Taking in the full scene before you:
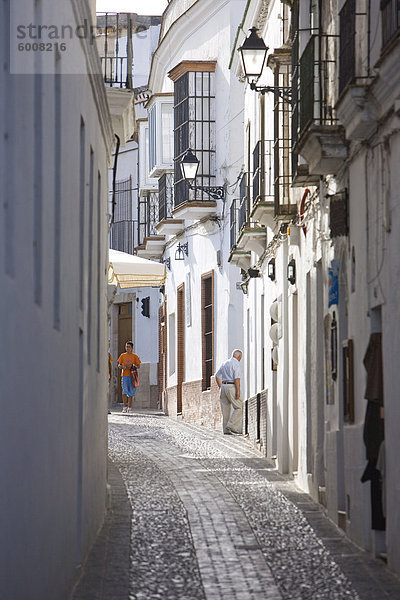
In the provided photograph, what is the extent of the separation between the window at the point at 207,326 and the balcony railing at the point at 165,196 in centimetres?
246

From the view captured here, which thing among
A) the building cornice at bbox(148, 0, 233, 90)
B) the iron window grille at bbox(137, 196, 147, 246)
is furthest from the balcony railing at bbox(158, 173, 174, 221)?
the iron window grille at bbox(137, 196, 147, 246)

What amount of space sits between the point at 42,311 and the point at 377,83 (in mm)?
3737

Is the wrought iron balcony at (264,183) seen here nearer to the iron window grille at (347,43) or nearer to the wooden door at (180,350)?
the iron window grille at (347,43)

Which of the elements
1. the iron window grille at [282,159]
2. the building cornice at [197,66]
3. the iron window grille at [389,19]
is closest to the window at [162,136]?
the building cornice at [197,66]

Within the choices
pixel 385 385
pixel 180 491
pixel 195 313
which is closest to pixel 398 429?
pixel 385 385

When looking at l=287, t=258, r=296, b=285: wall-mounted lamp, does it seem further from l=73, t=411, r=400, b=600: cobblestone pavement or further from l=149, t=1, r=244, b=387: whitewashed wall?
l=149, t=1, r=244, b=387: whitewashed wall

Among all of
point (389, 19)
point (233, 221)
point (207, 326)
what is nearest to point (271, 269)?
point (233, 221)

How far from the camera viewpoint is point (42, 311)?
21.1ft

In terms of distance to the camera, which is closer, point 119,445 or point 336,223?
point 336,223

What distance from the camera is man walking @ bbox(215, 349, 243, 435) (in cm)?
2338

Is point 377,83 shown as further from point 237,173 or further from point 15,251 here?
point 237,173

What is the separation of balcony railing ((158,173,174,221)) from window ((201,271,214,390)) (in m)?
2.46

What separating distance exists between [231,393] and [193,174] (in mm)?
5215

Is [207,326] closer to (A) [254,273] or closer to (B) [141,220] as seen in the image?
(A) [254,273]
